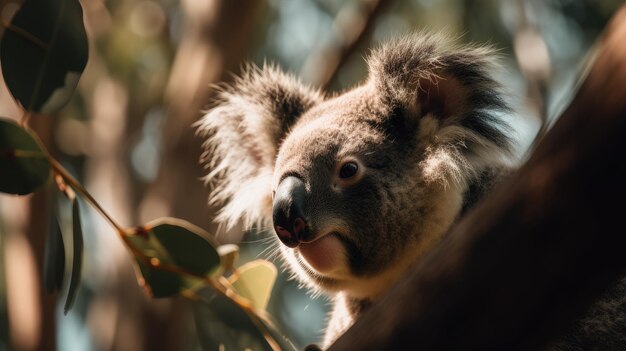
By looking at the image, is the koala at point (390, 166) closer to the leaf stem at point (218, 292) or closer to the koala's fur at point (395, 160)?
the koala's fur at point (395, 160)

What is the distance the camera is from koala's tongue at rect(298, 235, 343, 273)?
6.57 ft

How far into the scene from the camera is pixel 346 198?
6.84 ft

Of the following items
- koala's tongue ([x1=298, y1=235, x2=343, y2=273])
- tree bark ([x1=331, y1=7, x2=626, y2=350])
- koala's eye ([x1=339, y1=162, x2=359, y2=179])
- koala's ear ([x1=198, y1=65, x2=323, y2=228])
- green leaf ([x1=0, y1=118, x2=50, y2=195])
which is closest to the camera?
tree bark ([x1=331, y1=7, x2=626, y2=350])

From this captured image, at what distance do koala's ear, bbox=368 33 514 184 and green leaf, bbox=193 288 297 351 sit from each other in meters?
0.67

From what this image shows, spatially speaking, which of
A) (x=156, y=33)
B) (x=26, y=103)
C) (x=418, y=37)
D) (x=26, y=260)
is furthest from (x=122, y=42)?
(x=26, y=103)

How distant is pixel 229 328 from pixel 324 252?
0.33 meters

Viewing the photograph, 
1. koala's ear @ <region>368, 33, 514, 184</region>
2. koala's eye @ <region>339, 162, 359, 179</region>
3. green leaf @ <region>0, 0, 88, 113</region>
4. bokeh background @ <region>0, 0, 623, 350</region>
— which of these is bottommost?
bokeh background @ <region>0, 0, 623, 350</region>

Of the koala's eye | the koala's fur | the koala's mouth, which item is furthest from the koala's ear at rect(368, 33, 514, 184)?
the koala's mouth

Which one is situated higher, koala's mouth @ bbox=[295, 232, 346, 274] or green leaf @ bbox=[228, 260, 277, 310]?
koala's mouth @ bbox=[295, 232, 346, 274]

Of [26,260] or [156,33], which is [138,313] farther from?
[156,33]

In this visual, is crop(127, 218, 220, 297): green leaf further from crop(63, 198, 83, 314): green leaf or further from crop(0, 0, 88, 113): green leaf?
crop(0, 0, 88, 113): green leaf

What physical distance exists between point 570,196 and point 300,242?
1083 millimetres

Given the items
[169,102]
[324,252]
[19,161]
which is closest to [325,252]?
[324,252]

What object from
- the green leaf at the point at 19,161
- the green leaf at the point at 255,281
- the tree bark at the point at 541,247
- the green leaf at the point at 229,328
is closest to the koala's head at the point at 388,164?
the green leaf at the point at 255,281
